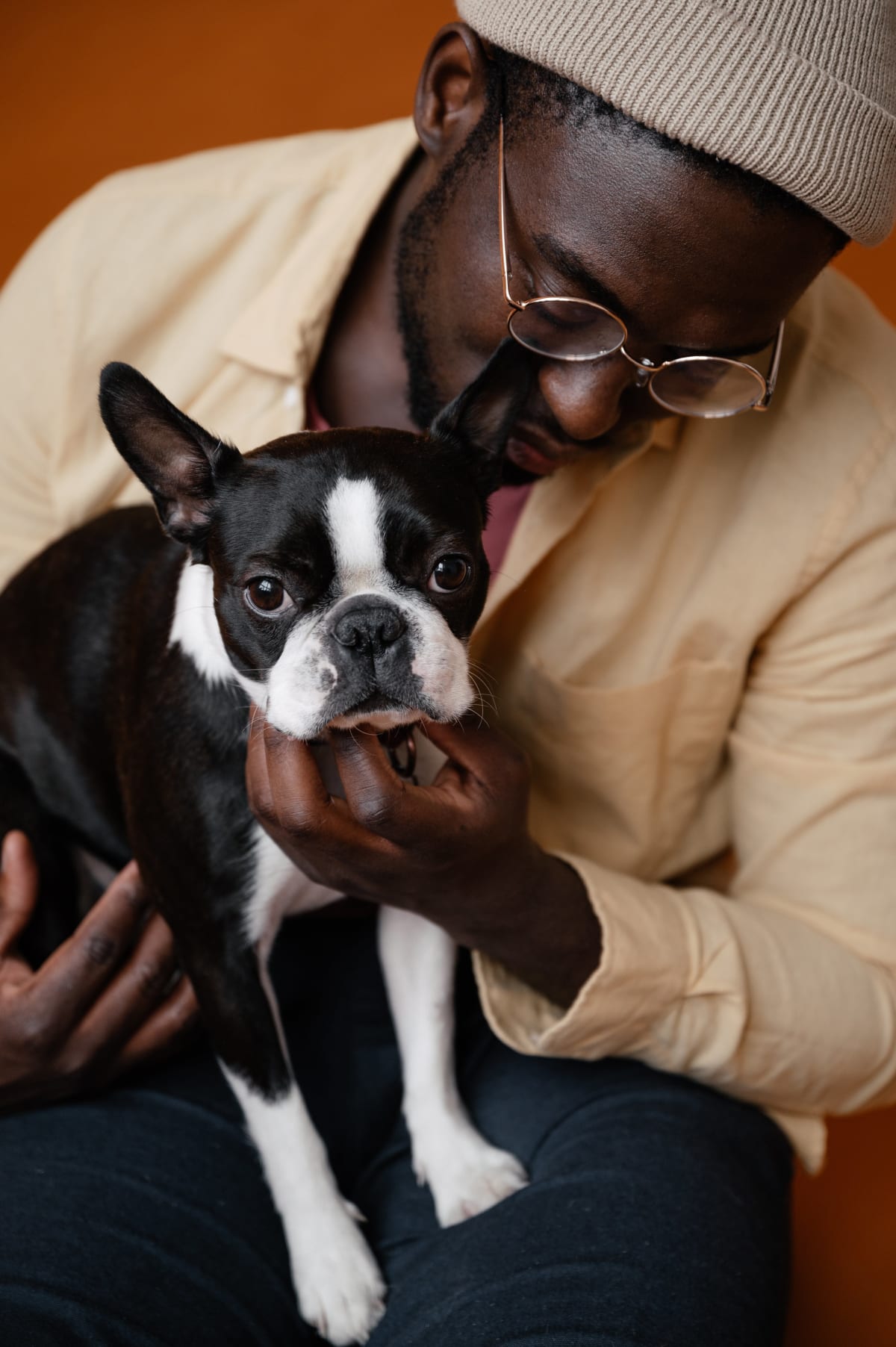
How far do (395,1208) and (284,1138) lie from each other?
290mm

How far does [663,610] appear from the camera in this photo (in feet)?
6.57

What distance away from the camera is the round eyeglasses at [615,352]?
1.52 meters

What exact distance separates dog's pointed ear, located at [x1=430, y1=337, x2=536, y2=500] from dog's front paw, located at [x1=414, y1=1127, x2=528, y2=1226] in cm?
100

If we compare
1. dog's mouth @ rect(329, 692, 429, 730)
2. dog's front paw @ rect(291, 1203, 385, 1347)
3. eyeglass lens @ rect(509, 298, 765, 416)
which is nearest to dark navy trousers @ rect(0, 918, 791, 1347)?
dog's front paw @ rect(291, 1203, 385, 1347)

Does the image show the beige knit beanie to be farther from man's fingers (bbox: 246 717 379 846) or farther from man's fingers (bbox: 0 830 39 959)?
man's fingers (bbox: 0 830 39 959)

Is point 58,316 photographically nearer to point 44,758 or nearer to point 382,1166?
point 44,758

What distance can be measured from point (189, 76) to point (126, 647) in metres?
1.95

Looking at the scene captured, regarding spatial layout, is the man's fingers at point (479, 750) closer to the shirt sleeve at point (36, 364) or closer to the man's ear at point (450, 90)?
the man's ear at point (450, 90)

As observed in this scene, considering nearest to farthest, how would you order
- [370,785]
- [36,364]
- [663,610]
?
[370,785]
[663,610]
[36,364]

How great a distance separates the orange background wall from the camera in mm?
3066

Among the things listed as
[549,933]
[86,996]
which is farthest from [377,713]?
[86,996]

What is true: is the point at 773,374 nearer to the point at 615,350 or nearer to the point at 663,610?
Result: the point at 615,350

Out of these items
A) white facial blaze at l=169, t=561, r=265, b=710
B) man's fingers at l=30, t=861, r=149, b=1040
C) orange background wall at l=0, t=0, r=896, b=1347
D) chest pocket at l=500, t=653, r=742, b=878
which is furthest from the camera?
orange background wall at l=0, t=0, r=896, b=1347

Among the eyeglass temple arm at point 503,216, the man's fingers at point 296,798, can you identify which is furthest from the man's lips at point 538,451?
the man's fingers at point 296,798
